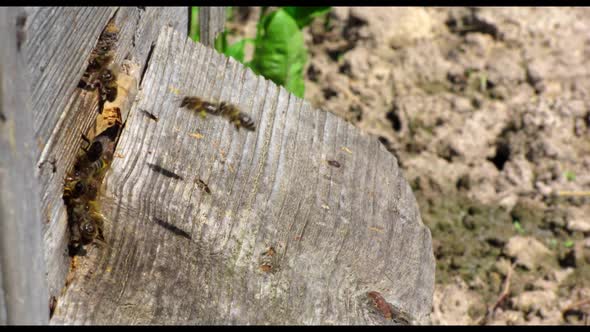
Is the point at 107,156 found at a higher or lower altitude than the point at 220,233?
higher

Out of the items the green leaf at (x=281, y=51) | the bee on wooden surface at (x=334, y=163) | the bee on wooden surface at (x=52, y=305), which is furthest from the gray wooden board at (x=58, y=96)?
the green leaf at (x=281, y=51)

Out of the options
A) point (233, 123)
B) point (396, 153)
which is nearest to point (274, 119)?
point (233, 123)

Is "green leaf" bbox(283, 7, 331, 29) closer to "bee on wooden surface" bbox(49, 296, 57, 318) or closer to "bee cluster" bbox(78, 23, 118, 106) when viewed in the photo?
"bee cluster" bbox(78, 23, 118, 106)

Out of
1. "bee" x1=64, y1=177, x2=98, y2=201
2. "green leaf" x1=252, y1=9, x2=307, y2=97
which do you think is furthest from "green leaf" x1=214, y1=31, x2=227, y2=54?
"bee" x1=64, y1=177, x2=98, y2=201

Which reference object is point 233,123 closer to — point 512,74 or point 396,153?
point 396,153

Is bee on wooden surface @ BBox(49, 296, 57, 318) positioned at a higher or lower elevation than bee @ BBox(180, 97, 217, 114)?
lower

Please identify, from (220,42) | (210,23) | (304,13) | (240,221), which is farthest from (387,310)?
(304,13)
